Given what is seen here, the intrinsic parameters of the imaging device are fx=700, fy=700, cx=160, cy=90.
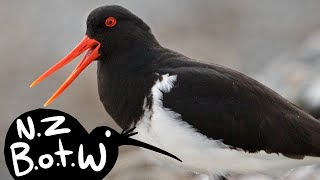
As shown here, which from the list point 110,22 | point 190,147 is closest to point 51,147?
point 190,147

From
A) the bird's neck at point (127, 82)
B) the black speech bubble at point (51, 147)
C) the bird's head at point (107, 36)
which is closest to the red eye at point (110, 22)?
the bird's head at point (107, 36)

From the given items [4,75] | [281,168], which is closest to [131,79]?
[281,168]

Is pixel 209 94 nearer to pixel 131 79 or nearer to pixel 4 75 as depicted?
pixel 131 79

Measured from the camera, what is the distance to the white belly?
13.6 ft

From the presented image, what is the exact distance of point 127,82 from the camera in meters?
4.32

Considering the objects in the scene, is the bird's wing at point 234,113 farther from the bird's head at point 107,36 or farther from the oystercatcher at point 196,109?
the bird's head at point 107,36

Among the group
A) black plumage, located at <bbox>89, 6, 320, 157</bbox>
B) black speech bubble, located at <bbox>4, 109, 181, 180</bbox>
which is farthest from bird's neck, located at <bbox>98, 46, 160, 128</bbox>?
black speech bubble, located at <bbox>4, 109, 181, 180</bbox>

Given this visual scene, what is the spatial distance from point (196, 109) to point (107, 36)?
756mm

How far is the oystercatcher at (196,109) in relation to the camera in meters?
4.20

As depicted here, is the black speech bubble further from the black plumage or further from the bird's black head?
the bird's black head

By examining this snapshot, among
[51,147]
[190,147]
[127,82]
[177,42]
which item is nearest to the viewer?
[51,147]

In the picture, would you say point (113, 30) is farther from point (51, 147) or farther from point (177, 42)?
point (177, 42)

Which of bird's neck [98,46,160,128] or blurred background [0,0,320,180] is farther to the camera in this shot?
blurred background [0,0,320,180]

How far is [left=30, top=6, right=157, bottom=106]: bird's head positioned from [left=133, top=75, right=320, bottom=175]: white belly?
43cm
